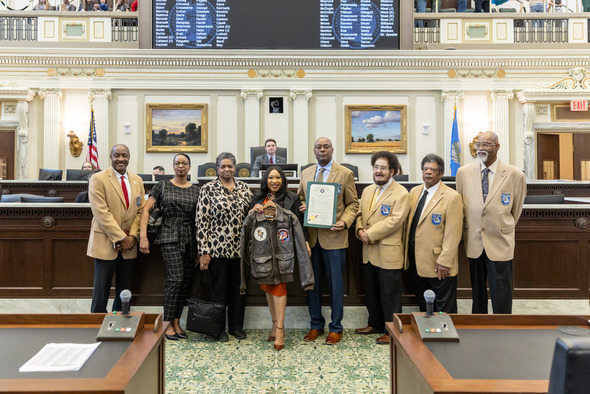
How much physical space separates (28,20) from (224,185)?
9.06 metres

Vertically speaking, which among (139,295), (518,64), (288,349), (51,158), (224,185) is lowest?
(288,349)

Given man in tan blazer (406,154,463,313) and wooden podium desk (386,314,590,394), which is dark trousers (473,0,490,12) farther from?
wooden podium desk (386,314,590,394)

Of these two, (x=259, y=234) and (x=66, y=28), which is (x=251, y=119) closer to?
(x=66, y=28)

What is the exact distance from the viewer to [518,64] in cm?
989

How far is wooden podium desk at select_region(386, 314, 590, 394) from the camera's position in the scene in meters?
1.34

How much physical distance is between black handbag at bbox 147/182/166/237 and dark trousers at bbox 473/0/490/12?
9.73m

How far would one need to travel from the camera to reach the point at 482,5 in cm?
1075

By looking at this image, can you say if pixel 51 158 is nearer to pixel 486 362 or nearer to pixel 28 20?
pixel 28 20

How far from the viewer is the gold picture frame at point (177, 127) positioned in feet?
32.4

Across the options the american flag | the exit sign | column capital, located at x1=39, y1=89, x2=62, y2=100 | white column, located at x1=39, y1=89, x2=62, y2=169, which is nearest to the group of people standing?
the american flag

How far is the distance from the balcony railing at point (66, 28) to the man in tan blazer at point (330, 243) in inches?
307

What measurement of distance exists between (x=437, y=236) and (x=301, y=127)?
6966mm

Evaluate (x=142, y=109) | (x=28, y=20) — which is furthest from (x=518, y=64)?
(x=28, y=20)

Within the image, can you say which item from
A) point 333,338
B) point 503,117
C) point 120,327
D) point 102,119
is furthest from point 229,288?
point 503,117
